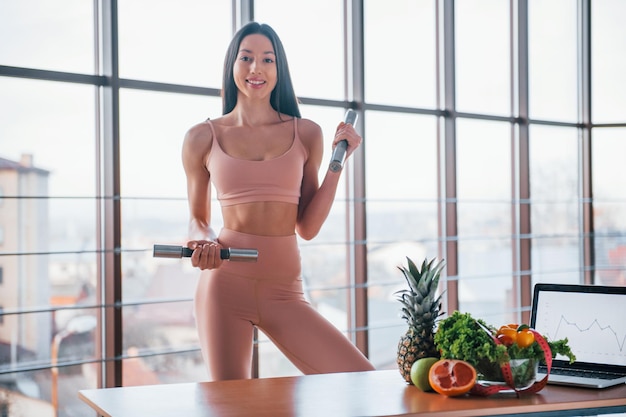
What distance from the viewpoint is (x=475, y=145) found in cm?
570

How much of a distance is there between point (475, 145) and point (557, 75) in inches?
39.5

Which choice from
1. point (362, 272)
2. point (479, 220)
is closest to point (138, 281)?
point (362, 272)

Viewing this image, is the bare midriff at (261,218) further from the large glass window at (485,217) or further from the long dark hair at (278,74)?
the large glass window at (485,217)

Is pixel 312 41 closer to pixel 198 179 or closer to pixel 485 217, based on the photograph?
pixel 485 217

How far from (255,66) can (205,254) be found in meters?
0.78

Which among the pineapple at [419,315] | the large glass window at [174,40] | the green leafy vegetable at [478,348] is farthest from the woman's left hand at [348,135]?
the large glass window at [174,40]

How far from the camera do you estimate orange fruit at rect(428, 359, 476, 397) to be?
6.34 ft

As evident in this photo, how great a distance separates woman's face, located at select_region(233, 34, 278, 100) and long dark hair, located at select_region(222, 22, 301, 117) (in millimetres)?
23

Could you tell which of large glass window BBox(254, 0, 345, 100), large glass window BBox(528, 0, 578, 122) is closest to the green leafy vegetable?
large glass window BBox(254, 0, 345, 100)

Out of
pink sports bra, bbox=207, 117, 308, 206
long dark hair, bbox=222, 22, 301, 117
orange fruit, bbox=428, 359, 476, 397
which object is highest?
long dark hair, bbox=222, 22, 301, 117

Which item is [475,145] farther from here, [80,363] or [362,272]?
[80,363]

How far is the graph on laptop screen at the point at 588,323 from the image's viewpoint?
7.20ft

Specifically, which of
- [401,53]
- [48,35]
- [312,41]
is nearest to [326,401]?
[48,35]

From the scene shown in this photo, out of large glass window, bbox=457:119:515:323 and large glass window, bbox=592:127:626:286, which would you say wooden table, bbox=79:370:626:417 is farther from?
large glass window, bbox=592:127:626:286
